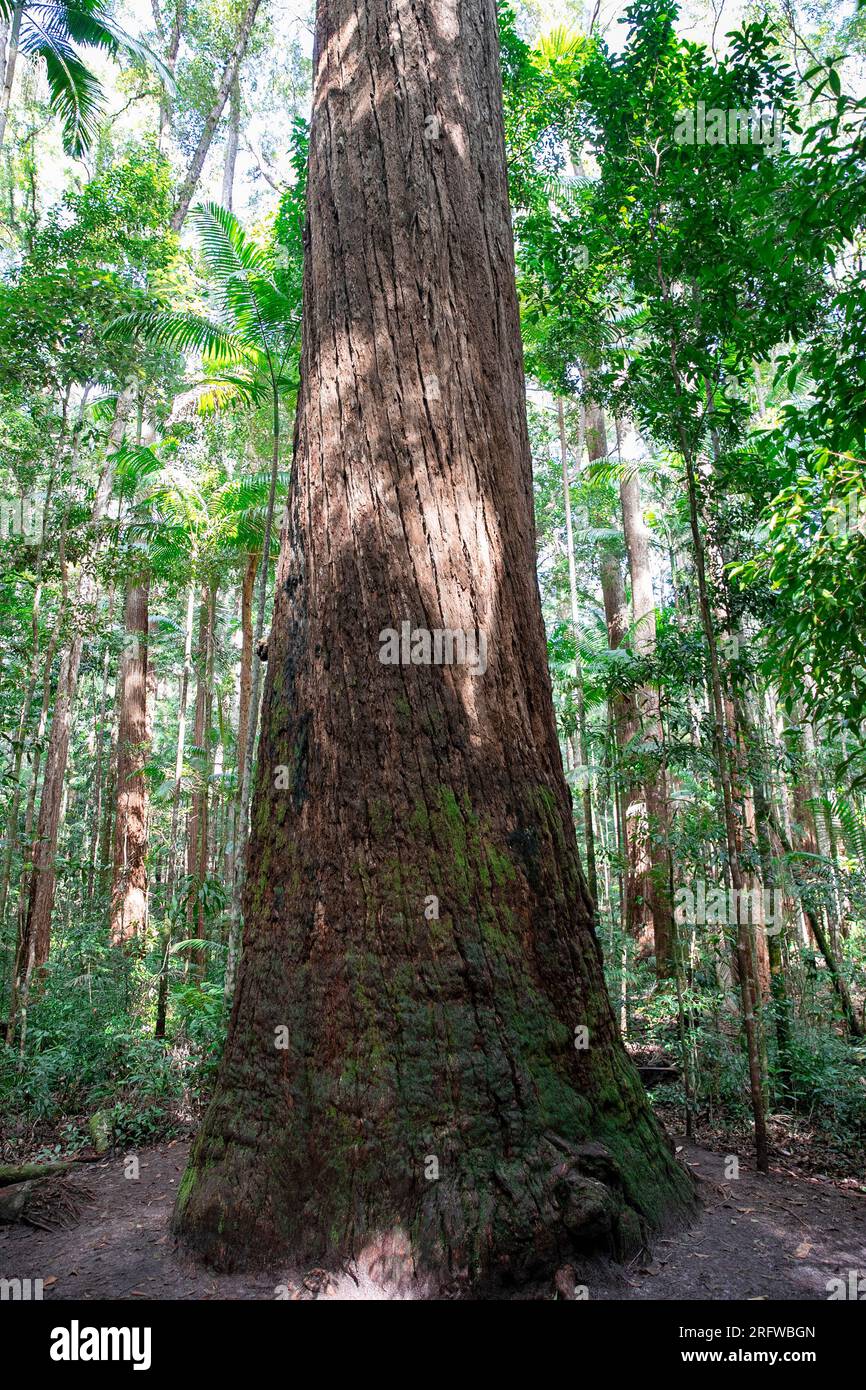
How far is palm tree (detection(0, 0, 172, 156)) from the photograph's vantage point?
1226 cm

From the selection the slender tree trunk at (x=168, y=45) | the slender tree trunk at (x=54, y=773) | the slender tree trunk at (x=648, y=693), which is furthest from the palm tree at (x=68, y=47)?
the slender tree trunk at (x=648, y=693)

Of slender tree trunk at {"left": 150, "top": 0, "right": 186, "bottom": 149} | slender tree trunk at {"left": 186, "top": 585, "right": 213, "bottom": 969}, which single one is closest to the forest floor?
slender tree trunk at {"left": 186, "top": 585, "right": 213, "bottom": 969}

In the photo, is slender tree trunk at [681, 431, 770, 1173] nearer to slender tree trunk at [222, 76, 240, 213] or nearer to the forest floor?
the forest floor

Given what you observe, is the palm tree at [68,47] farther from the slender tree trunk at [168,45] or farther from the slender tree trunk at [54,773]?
the slender tree trunk at [54,773]

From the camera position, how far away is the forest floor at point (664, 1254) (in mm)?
2502

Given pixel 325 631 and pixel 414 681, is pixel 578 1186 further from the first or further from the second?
pixel 325 631

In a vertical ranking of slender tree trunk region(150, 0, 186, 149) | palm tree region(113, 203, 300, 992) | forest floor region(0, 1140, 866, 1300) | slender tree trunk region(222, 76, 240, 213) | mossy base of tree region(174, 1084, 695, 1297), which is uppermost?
slender tree trunk region(222, 76, 240, 213)

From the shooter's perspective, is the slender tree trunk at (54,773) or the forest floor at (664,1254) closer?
the forest floor at (664,1254)

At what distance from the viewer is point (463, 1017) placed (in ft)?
8.79

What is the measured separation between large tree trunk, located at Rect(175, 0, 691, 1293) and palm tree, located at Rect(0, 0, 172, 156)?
12.5 meters

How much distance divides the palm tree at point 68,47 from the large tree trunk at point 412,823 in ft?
40.8

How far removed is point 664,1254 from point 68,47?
677 inches

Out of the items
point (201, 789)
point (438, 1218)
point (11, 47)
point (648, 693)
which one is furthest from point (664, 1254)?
point (11, 47)

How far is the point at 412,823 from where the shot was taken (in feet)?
9.36
